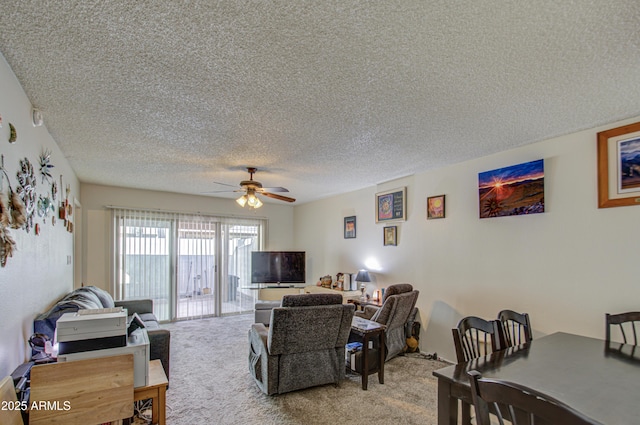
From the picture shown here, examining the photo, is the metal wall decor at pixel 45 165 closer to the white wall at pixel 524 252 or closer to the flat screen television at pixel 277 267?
the flat screen television at pixel 277 267

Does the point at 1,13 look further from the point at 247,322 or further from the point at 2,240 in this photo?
the point at 247,322

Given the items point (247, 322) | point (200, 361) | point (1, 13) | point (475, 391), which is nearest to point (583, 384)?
point (475, 391)

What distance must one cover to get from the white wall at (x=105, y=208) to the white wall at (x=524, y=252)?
3.58 metres

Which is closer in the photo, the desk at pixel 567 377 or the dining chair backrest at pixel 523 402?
the dining chair backrest at pixel 523 402

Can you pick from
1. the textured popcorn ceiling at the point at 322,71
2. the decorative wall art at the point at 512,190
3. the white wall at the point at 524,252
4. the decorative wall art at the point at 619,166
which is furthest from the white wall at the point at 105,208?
the decorative wall art at the point at 619,166

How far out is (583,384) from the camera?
5.03 feet

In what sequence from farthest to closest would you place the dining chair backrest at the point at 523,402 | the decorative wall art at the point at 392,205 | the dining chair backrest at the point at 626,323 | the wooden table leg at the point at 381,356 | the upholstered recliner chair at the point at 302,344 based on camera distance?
the decorative wall art at the point at 392,205 < the wooden table leg at the point at 381,356 < the upholstered recliner chair at the point at 302,344 < the dining chair backrest at the point at 626,323 < the dining chair backrest at the point at 523,402

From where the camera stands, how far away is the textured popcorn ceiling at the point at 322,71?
1.41 m

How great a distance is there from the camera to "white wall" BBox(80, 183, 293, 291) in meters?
5.29

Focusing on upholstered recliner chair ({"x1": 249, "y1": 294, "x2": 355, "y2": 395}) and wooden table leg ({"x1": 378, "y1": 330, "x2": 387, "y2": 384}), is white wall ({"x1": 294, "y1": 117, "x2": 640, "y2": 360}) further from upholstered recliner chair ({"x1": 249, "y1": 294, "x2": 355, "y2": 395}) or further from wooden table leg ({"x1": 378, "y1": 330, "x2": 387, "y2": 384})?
upholstered recliner chair ({"x1": 249, "y1": 294, "x2": 355, "y2": 395})

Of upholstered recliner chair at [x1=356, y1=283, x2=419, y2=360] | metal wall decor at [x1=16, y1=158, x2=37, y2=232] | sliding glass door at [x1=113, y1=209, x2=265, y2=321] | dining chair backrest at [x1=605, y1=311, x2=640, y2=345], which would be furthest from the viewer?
sliding glass door at [x1=113, y1=209, x2=265, y2=321]

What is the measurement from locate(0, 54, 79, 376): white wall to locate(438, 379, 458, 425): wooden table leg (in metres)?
2.39

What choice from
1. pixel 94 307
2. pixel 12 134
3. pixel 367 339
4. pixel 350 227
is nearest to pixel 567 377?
pixel 367 339

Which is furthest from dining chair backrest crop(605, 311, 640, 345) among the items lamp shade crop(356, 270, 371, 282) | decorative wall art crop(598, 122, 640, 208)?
lamp shade crop(356, 270, 371, 282)
